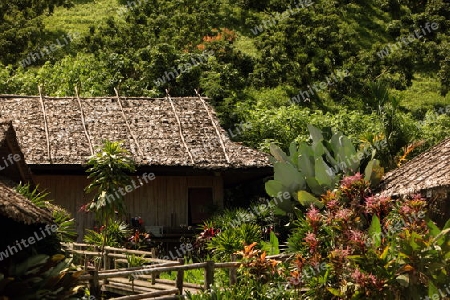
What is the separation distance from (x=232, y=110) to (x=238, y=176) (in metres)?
2.50

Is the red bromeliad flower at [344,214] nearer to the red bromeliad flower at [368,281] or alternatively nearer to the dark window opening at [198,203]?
the red bromeliad flower at [368,281]

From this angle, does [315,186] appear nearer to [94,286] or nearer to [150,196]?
[94,286]

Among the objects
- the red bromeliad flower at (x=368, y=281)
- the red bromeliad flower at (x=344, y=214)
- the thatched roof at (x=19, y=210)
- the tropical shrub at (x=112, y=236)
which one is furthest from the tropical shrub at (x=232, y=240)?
the thatched roof at (x=19, y=210)

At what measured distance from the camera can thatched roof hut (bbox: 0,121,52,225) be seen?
12.4 m

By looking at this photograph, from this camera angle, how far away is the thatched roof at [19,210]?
39.7ft

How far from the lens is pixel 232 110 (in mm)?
25344

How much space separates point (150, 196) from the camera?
2292 cm

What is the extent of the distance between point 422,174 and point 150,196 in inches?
373

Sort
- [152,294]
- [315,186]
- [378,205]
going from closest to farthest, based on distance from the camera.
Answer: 1. [152,294]
2. [378,205]
3. [315,186]

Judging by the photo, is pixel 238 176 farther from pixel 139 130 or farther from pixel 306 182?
pixel 306 182

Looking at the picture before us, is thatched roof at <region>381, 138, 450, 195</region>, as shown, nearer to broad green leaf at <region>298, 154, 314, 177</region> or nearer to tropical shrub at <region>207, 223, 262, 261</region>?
broad green leaf at <region>298, 154, 314, 177</region>

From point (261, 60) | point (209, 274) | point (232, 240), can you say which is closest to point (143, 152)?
point (232, 240)

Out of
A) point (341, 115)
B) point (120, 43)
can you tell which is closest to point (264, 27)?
point (120, 43)

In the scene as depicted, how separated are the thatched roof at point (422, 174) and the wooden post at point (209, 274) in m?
3.85
